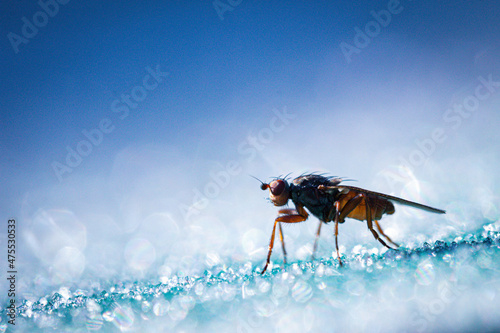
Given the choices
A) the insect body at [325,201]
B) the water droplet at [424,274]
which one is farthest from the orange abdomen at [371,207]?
the water droplet at [424,274]

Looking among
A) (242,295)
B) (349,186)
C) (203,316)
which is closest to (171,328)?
(203,316)

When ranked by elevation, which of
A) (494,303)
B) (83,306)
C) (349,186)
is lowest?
(494,303)

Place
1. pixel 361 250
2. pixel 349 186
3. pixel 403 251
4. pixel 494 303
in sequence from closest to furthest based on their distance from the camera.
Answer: pixel 494 303 → pixel 403 251 → pixel 361 250 → pixel 349 186

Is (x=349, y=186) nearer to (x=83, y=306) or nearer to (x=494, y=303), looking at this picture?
(x=494, y=303)

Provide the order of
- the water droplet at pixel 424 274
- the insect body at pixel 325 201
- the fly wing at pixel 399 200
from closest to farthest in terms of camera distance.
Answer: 1. the water droplet at pixel 424 274
2. the fly wing at pixel 399 200
3. the insect body at pixel 325 201

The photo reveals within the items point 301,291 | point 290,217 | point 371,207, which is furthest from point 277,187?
point 301,291

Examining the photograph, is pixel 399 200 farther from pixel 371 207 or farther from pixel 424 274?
pixel 424 274

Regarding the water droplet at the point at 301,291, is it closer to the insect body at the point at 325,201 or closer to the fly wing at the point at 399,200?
the insect body at the point at 325,201

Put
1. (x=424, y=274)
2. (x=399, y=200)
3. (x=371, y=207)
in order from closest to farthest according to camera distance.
→ (x=424, y=274) < (x=399, y=200) < (x=371, y=207)

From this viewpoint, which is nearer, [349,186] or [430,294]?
[430,294]
